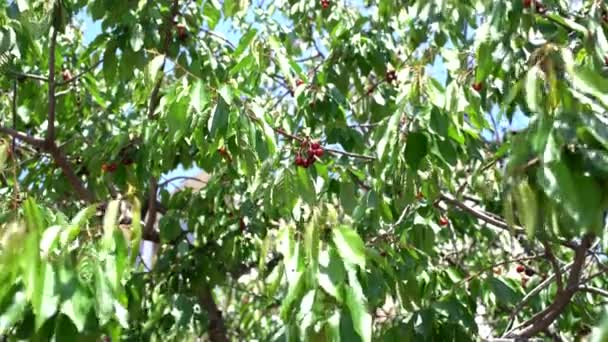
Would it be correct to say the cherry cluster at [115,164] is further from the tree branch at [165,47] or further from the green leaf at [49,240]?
the green leaf at [49,240]

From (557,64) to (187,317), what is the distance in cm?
240

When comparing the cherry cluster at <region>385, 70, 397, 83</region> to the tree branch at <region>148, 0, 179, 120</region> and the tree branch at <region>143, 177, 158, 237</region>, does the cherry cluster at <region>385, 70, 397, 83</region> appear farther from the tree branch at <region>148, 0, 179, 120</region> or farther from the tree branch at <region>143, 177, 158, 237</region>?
the tree branch at <region>143, 177, 158, 237</region>

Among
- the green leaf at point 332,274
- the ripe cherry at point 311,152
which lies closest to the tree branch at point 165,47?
the ripe cherry at point 311,152

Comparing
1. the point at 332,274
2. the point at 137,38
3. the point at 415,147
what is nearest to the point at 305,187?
the point at 415,147

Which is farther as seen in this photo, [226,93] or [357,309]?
[226,93]

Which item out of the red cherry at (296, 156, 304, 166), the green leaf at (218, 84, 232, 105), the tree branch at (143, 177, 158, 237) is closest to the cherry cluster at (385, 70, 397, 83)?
the tree branch at (143, 177, 158, 237)

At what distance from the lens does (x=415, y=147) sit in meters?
2.13

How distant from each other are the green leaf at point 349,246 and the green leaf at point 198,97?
2.38 feet

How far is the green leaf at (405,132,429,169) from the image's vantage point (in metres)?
2.13

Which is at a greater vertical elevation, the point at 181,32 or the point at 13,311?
the point at 181,32

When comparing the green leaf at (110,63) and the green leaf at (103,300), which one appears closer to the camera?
the green leaf at (103,300)

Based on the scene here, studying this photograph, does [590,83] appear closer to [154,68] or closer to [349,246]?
[349,246]

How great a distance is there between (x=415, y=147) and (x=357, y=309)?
2.50 ft

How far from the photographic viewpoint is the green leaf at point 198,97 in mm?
2166
